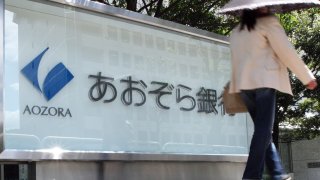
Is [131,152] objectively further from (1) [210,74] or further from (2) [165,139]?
(1) [210,74]

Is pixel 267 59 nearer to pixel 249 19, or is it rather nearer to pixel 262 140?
pixel 249 19

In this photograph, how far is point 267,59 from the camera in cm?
418

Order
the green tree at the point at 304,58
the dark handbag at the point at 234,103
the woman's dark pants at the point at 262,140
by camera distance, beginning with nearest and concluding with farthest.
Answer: the woman's dark pants at the point at 262,140 < the dark handbag at the point at 234,103 < the green tree at the point at 304,58

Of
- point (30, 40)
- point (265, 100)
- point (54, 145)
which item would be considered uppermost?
point (30, 40)

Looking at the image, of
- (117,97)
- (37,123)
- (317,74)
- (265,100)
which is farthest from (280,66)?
(317,74)

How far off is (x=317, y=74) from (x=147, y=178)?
32.2ft

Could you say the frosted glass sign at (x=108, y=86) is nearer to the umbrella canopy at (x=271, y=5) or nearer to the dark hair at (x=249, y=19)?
the umbrella canopy at (x=271, y=5)

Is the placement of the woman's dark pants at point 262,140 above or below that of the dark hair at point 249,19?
below

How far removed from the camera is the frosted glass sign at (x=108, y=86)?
4516 mm

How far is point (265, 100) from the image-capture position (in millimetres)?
4152

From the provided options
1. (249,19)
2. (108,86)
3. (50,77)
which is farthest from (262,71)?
(50,77)

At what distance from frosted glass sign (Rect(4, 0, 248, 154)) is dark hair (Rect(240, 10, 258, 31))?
1392 mm

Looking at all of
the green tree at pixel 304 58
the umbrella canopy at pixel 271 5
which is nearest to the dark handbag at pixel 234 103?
the umbrella canopy at pixel 271 5

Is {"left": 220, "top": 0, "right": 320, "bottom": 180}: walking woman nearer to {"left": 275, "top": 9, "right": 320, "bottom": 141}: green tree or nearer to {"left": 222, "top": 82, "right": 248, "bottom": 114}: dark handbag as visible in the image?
Answer: {"left": 222, "top": 82, "right": 248, "bottom": 114}: dark handbag
